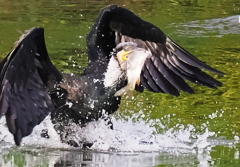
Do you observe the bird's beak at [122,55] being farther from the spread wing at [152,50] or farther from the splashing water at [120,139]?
the splashing water at [120,139]

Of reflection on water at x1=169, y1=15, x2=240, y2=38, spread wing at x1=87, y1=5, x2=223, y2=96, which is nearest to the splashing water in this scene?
spread wing at x1=87, y1=5, x2=223, y2=96

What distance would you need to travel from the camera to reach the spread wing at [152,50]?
722 cm

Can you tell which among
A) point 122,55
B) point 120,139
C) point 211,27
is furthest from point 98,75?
point 211,27

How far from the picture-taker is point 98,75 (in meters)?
7.32

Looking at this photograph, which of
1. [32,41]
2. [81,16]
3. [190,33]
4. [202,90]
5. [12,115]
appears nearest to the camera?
[12,115]

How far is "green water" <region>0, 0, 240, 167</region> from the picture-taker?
654 cm

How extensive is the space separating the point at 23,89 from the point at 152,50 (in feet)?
6.09

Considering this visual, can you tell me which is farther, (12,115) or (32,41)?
(32,41)

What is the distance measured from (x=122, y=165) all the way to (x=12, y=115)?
Answer: 1.13m

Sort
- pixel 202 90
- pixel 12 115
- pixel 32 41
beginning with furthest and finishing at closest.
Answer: pixel 202 90, pixel 32 41, pixel 12 115

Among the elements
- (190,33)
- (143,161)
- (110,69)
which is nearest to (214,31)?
(190,33)

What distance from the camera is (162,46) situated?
7.54 metres

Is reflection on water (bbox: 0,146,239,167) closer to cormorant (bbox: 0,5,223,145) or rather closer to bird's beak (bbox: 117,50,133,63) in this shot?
cormorant (bbox: 0,5,223,145)

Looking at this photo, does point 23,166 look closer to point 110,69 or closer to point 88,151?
point 88,151
